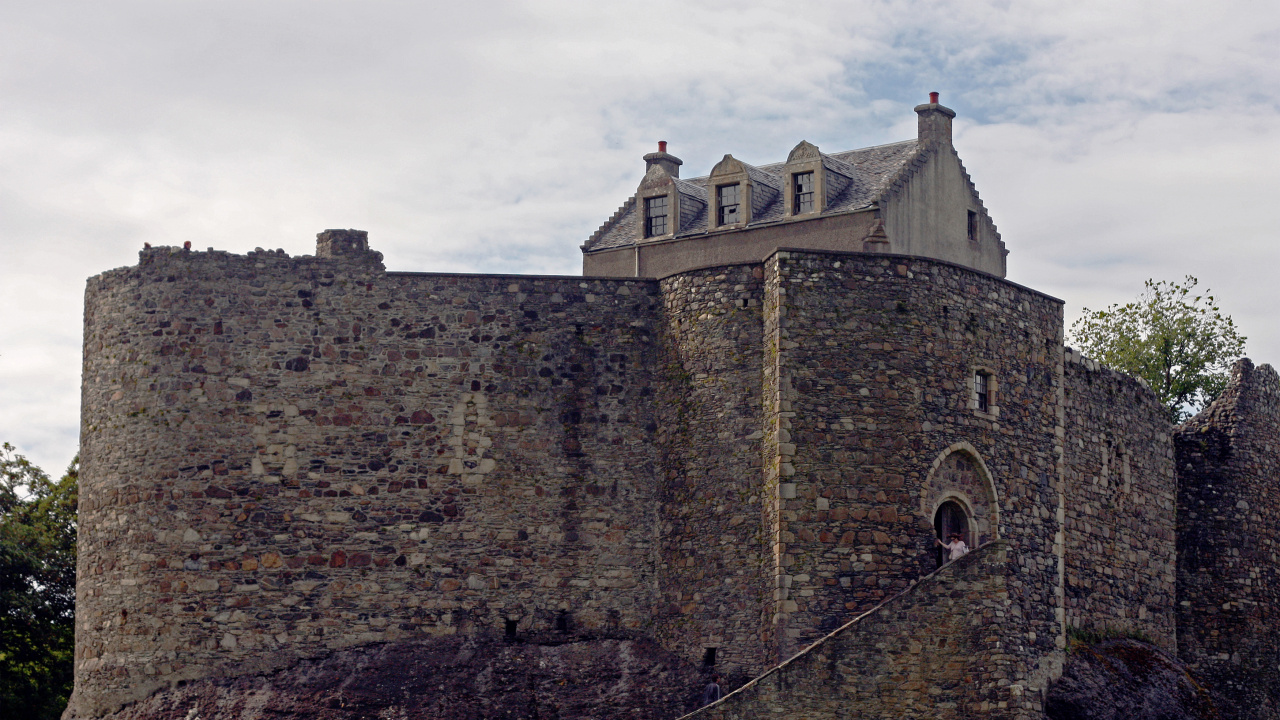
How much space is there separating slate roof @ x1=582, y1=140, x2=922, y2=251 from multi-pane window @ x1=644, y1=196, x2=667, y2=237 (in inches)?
13.5

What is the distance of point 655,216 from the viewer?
147 ft

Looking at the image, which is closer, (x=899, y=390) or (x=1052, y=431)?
(x=899, y=390)

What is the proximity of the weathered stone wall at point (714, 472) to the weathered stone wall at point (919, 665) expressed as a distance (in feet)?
6.54

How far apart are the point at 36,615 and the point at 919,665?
21.2 m

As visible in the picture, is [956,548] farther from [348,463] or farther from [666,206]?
[666,206]

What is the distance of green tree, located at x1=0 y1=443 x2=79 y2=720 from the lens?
41.2m

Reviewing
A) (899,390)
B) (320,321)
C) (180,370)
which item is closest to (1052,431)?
(899,390)

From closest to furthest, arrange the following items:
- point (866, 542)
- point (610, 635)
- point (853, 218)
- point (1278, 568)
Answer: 1. point (866, 542)
2. point (610, 635)
3. point (853, 218)
4. point (1278, 568)

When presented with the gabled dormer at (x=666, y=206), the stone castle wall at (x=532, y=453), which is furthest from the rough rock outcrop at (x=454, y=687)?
the gabled dormer at (x=666, y=206)

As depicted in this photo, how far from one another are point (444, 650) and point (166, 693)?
506cm

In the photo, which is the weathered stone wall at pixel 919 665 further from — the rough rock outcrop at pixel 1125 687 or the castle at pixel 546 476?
the rough rock outcrop at pixel 1125 687

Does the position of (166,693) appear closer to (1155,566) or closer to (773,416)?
(773,416)

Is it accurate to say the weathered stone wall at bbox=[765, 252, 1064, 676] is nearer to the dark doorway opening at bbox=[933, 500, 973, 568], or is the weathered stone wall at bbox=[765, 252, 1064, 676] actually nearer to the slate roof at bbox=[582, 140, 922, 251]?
the dark doorway opening at bbox=[933, 500, 973, 568]

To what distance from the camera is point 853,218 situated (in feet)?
136
